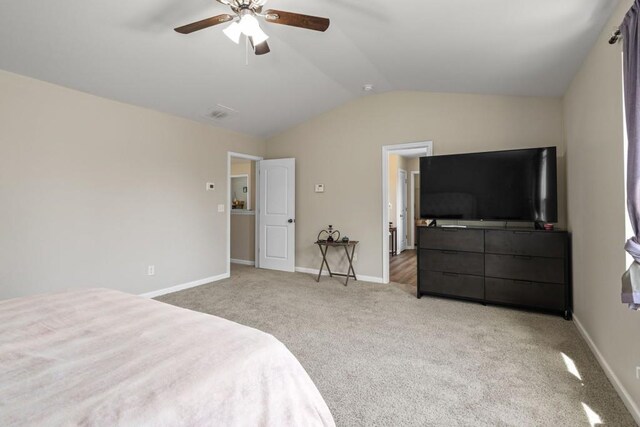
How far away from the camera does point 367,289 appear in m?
4.33

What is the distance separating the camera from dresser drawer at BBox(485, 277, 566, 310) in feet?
10.4

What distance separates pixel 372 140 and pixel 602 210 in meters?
2.98

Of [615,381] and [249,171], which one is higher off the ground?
[249,171]

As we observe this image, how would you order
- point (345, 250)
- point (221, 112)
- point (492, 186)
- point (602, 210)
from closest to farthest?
point (602, 210) → point (492, 186) → point (221, 112) → point (345, 250)

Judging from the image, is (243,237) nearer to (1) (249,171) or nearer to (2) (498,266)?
(1) (249,171)

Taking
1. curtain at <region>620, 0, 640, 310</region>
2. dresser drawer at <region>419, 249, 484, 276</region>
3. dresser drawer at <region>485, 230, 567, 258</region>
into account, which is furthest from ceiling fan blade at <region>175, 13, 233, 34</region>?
dresser drawer at <region>485, 230, 567, 258</region>

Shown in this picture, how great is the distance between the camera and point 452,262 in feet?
12.1

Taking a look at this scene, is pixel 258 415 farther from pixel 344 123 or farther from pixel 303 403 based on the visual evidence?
pixel 344 123

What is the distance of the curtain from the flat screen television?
184 cm

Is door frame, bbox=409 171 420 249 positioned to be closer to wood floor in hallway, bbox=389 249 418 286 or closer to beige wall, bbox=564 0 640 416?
wood floor in hallway, bbox=389 249 418 286

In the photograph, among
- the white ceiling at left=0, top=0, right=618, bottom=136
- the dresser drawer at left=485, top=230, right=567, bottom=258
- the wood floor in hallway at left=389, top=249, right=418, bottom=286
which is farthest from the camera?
the wood floor in hallway at left=389, top=249, right=418, bottom=286

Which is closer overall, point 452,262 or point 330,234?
point 452,262

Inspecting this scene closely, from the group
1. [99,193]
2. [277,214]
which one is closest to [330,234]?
[277,214]

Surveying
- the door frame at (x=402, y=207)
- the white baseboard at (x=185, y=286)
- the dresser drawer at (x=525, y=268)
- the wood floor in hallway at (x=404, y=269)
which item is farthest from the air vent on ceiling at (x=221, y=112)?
the door frame at (x=402, y=207)
